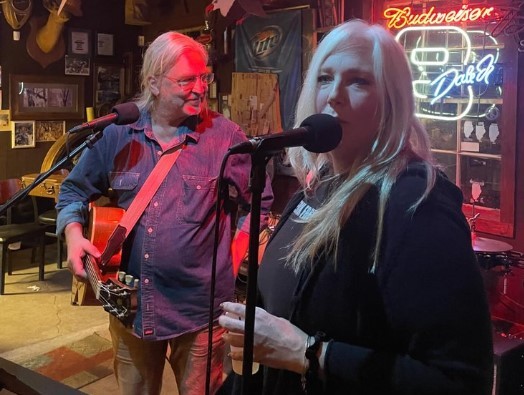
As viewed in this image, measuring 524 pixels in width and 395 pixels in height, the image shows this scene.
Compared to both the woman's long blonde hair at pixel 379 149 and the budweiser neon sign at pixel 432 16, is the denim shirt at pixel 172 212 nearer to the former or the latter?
the woman's long blonde hair at pixel 379 149

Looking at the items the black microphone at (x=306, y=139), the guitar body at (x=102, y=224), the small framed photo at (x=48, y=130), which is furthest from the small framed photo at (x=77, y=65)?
the black microphone at (x=306, y=139)

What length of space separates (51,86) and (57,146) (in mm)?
841

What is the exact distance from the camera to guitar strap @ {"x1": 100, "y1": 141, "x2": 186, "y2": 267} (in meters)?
1.89

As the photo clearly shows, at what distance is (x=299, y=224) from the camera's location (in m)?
1.18

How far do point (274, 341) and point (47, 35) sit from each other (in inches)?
236

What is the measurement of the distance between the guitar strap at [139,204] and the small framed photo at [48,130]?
15.9ft

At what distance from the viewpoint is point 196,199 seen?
192cm

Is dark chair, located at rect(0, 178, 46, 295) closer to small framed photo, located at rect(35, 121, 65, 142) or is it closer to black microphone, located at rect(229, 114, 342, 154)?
small framed photo, located at rect(35, 121, 65, 142)

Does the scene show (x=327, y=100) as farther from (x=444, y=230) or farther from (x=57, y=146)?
(x=57, y=146)

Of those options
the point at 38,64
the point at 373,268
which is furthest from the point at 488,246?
the point at 38,64

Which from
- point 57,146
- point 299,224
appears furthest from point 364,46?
point 57,146

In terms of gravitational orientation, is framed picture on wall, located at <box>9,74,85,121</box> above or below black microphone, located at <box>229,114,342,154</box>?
above

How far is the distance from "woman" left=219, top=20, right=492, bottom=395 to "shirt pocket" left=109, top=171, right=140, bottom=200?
35.7 inches

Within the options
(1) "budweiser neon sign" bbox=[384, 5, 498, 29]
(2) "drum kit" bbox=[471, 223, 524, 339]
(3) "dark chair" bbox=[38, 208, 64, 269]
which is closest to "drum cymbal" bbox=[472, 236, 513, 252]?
(2) "drum kit" bbox=[471, 223, 524, 339]
